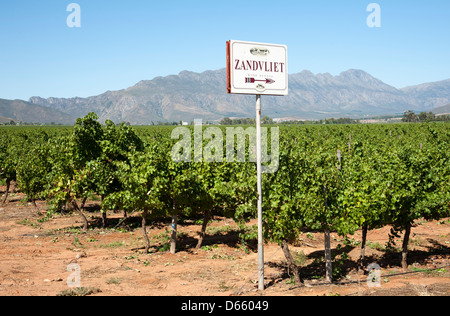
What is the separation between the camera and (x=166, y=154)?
1491 cm

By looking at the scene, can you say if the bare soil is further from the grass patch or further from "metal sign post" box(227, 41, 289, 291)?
"metal sign post" box(227, 41, 289, 291)

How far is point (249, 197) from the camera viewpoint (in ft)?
34.4

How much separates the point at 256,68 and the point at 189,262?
27.0 ft

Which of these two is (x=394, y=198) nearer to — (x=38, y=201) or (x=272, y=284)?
(x=272, y=284)

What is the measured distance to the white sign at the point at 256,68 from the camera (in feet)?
31.7

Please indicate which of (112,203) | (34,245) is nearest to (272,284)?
(112,203)

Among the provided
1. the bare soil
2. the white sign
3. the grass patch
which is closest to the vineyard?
the bare soil

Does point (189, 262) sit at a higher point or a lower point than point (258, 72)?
lower

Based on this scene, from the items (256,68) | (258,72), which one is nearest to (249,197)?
(258,72)

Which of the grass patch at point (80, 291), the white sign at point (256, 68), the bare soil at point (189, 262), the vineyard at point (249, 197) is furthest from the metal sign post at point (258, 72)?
the grass patch at point (80, 291)

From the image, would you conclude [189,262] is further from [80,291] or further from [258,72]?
[258,72]

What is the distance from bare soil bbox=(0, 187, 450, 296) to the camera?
1080 cm
